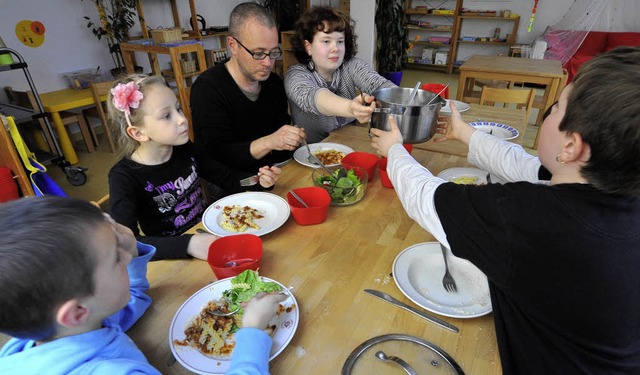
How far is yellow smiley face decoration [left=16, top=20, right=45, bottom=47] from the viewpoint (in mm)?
3232

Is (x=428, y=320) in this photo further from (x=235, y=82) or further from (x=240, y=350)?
(x=235, y=82)

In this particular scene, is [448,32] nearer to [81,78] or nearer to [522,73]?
[522,73]

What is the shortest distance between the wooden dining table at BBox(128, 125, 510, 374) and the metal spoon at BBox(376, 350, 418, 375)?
1cm

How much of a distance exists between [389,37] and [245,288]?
179 inches

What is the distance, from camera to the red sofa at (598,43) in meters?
4.73

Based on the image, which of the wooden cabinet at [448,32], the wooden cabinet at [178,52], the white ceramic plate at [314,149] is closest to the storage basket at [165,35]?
the wooden cabinet at [178,52]

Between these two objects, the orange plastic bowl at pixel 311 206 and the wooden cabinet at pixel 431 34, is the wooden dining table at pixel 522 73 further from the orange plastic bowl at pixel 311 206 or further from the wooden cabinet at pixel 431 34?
the wooden cabinet at pixel 431 34

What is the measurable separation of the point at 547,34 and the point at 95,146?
6.28 m

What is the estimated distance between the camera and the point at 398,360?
641 millimetres

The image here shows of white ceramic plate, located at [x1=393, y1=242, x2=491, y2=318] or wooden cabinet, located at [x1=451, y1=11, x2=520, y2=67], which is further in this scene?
wooden cabinet, located at [x1=451, y1=11, x2=520, y2=67]

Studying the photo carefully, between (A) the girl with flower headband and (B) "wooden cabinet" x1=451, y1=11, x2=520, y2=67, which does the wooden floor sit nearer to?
(A) the girl with flower headband

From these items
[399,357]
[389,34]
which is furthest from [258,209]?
[389,34]

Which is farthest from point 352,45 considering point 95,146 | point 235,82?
point 95,146

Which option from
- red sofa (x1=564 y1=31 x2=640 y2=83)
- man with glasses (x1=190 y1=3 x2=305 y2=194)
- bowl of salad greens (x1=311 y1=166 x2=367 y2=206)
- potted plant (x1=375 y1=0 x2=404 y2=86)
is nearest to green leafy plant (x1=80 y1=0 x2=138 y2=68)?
man with glasses (x1=190 y1=3 x2=305 y2=194)
